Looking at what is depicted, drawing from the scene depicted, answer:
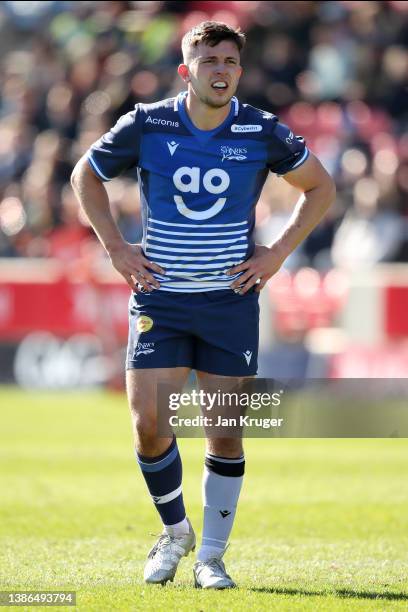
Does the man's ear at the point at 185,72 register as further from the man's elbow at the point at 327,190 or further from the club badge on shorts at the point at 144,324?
the club badge on shorts at the point at 144,324

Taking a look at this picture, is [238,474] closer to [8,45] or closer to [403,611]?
[403,611]

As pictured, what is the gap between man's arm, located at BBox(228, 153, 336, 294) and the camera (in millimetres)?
6438

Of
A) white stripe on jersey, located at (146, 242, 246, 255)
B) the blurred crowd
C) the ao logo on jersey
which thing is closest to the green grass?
white stripe on jersey, located at (146, 242, 246, 255)

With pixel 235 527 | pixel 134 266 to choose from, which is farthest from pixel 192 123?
pixel 235 527

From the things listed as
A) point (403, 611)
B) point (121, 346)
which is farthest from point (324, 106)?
point (403, 611)

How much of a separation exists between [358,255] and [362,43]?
156 inches

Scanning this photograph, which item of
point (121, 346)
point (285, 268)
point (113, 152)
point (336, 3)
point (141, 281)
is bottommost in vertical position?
point (121, 346)

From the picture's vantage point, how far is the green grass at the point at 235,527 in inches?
243

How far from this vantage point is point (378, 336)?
15.8 m

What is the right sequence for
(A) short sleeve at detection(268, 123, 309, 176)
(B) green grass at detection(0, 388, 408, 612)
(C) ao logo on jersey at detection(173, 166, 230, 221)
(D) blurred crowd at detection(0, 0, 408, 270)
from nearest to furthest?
(B) green grass at detection(0, 388, 408, 612) < (C) ao logo on jersey at detection(173, 166, 230, 221) < (A) short sleeve at detection(268, 123, 309, 176) < (D) blurred crowd at detection(0, 0, 408, 270)

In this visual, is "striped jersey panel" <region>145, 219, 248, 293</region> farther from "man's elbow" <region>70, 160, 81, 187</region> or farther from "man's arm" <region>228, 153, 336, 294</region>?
"man's elbow" <region>70, 160, 81, 187</region>

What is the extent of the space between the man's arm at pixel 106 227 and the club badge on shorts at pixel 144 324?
0.14 metres

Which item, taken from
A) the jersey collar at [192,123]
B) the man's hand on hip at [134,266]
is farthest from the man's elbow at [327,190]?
the man's hand on hip at [134,266]

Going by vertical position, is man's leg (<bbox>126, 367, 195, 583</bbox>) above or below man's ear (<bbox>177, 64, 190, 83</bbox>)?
below
